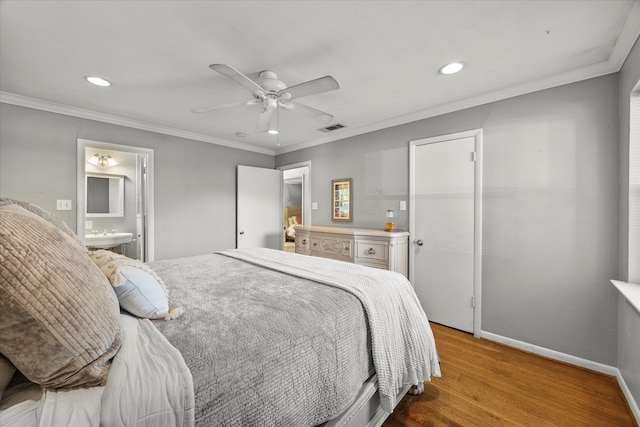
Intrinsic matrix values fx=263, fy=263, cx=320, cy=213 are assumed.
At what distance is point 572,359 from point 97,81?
4722 mm

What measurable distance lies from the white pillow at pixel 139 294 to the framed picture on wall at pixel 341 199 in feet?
9.74

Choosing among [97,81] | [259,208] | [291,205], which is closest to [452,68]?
[97,81]

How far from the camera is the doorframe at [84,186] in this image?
2992 mm

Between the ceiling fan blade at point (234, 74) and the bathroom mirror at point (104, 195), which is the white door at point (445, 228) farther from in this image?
the bathroom mirror at point (104, 195)

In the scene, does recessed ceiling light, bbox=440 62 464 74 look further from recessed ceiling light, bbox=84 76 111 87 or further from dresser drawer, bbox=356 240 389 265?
recessed ceiling light, bbox=84 76 111 87

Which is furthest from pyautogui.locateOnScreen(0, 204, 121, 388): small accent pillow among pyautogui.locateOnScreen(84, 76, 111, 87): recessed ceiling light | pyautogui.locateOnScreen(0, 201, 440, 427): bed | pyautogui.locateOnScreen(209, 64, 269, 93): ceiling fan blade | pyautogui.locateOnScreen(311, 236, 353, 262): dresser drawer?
pyautogui.locateOnScreen(311, 236, 353, 262): dresser drawer

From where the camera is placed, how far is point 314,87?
1.79 meters

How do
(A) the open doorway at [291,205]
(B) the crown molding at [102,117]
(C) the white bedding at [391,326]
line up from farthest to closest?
(A) the open doorway at [291,205] → (B) the crown molding at [102,117] → (C) the white bedding at [391,326]

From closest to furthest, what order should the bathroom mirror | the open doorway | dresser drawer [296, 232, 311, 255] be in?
dresser drawer [296, 232, 311, 255]
the bathroom mirror
the open doorway

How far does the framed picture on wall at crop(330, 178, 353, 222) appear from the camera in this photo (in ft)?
12.7

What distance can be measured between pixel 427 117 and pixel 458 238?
142 centimetres

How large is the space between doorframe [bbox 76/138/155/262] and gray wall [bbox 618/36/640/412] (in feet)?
15.1

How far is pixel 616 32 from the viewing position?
1.70 meters

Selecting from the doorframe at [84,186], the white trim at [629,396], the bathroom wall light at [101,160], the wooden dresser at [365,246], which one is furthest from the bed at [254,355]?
the bathroom wall light at [101,160]
